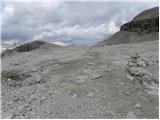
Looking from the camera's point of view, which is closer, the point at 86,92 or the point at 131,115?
the point at 131,115

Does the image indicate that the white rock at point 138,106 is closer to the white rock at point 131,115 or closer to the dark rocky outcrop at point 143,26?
the white rock at point 131,115

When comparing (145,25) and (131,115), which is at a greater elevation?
(145,25)

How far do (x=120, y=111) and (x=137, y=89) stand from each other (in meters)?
1.46

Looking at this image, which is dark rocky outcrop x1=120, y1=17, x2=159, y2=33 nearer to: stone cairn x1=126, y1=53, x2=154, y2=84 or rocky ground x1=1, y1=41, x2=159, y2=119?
rocky ground x1=1, y1=41, x2=159, y2=119

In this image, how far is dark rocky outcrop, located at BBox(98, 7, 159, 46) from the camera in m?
39.4

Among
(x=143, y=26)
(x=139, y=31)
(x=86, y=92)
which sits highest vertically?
(x=143, y=26)

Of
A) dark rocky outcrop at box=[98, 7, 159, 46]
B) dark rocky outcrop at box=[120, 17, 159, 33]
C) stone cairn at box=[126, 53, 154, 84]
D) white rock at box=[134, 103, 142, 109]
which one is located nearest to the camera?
white rock at box=[134, 103, 142, 109]

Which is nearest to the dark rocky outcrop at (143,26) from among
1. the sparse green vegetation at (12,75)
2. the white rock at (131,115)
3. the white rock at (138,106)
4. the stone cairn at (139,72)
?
the stone cairn at (139,72)

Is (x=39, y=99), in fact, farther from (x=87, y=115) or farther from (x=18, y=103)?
(x=87, y=115)

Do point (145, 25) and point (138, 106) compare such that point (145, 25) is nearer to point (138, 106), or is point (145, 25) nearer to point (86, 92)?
point (86, 92)

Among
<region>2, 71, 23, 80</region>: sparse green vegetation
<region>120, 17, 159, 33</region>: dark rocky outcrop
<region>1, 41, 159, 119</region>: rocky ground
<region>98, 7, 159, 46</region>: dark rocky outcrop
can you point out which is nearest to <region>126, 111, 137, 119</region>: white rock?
<region>1, 41, 159, 119</region>: rocky ground

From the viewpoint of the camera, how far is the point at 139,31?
142 ft

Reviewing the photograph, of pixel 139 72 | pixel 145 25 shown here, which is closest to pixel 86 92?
pixel 139 72

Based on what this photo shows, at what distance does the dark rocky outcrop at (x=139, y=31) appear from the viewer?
39.4 meters
